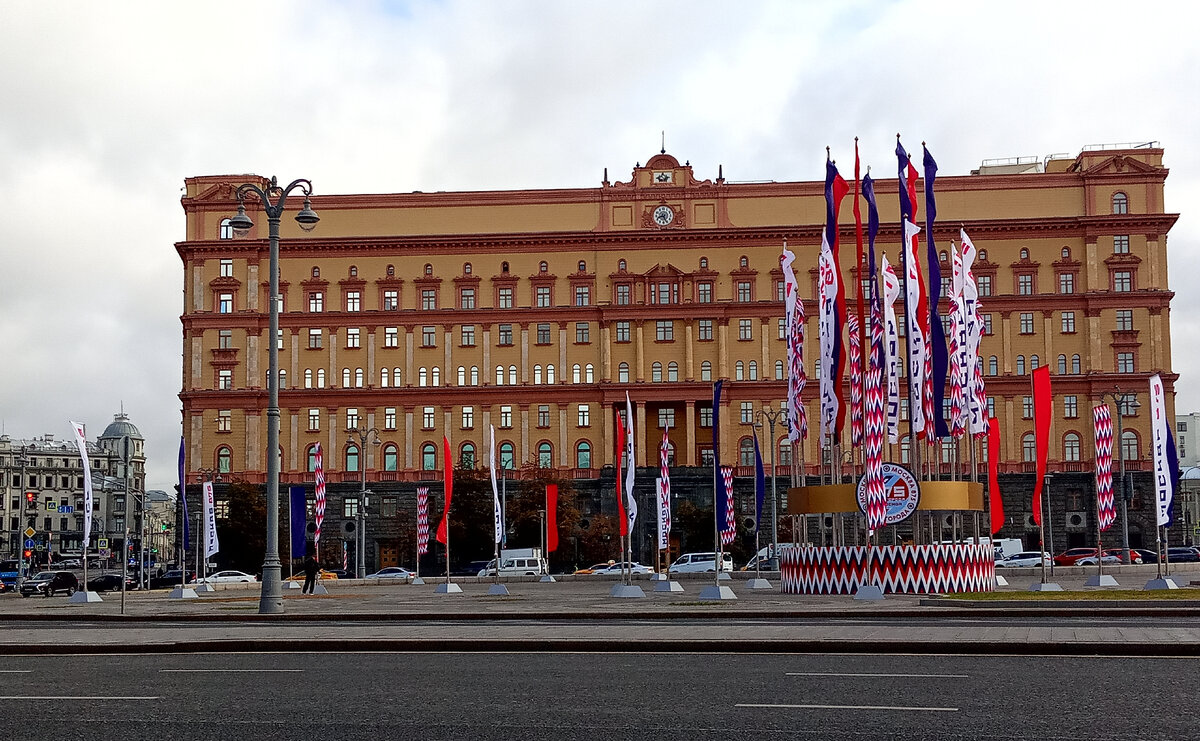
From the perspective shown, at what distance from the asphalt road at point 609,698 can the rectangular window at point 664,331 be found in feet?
307

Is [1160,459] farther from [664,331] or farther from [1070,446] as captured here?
[664,331]

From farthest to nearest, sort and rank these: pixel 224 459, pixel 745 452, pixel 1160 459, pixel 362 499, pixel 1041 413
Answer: pixel 224 459, pixel 745 452, pixel 362 499, pixel 1041 413, pixel 1160 459

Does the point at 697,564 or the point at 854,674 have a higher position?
the point at 854,674

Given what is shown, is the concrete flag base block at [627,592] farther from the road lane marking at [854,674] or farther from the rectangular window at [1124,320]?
the rectangular window at [1124,320]

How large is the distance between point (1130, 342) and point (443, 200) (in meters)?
54.1

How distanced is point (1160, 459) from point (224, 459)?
3208 inches

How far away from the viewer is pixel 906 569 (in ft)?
145

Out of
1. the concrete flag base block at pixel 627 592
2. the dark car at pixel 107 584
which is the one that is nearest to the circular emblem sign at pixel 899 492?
the concrete flag base block at pixel 627 592

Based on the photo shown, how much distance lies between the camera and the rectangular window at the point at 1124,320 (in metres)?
111

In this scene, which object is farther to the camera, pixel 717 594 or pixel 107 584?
pixel 107 584

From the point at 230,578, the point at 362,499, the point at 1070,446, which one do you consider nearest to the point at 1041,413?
the point at 362,499

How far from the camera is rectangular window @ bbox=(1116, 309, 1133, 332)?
365 ft

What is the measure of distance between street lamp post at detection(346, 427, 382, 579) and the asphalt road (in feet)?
212

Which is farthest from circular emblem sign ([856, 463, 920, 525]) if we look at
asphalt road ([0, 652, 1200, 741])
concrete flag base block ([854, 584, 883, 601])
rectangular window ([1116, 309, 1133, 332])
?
rectangular window ([1116, 309, 1133, 332])
